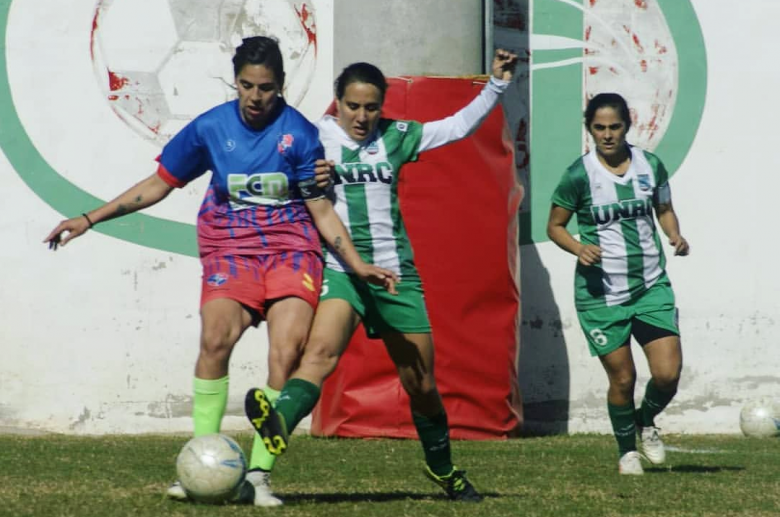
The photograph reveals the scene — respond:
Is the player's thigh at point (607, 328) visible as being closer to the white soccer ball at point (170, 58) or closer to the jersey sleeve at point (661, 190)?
the jersey sleeve at point (661, 190)

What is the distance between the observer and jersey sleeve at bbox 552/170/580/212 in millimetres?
7520

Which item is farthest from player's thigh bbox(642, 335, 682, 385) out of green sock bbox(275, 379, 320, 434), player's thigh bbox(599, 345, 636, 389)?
Answer: green sock bbox(275, 379, 320, 434)

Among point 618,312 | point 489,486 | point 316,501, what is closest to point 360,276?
point 316,501

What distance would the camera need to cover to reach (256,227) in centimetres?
579

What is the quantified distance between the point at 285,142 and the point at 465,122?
2.63 feet

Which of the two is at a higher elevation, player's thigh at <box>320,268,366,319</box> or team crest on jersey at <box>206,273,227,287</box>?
team crest on jersey at <box>206,273,227,287</box>

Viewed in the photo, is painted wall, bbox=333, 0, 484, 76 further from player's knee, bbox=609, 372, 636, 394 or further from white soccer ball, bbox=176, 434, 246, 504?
white soccer ball, bbox=176, 434, 246, 504

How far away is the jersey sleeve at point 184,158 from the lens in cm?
587

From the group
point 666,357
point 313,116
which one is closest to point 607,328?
point 666,357

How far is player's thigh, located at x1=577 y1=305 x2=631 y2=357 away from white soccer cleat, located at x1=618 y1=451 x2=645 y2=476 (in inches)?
21.2

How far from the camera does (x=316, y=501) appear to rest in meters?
5.96

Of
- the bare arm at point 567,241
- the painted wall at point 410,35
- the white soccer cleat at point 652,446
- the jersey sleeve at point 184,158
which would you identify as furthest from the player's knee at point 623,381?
the painted wall at point 410,35

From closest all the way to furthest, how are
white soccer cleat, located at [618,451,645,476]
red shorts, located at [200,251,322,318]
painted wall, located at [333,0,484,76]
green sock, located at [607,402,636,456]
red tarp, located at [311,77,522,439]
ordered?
red shorts, located at [200,251,322,318] < white soccer cleat, located at [618,451,645,476] < green sock, located at [607,402,636,456] < red tarp, located at [311,77,522,439] < painted wall, located at [333,0,484,76]

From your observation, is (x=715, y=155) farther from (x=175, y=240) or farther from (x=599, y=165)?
(x=175, y=240)
